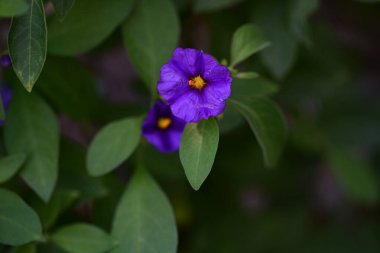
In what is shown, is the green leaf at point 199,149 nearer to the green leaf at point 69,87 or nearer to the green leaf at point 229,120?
the green leaf at point 229,120

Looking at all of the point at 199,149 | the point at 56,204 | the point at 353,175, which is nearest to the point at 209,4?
the point at 199,149

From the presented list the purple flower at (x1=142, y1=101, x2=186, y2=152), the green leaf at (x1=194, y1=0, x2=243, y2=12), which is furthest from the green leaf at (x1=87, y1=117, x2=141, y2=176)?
the green leaf at (x1=194, y1=0, x2=243, y2=12)

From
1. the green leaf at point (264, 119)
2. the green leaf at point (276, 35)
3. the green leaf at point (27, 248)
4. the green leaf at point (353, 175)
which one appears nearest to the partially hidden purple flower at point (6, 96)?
the green leaf at point (27, 248)

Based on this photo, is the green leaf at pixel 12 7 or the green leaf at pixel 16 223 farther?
the green leaf at pixel 16 223

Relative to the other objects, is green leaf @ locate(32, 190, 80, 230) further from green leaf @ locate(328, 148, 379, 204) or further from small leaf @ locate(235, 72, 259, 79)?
green leaf @ locate(328, 148, 379, 204)

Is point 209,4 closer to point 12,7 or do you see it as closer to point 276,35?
point 276,35
